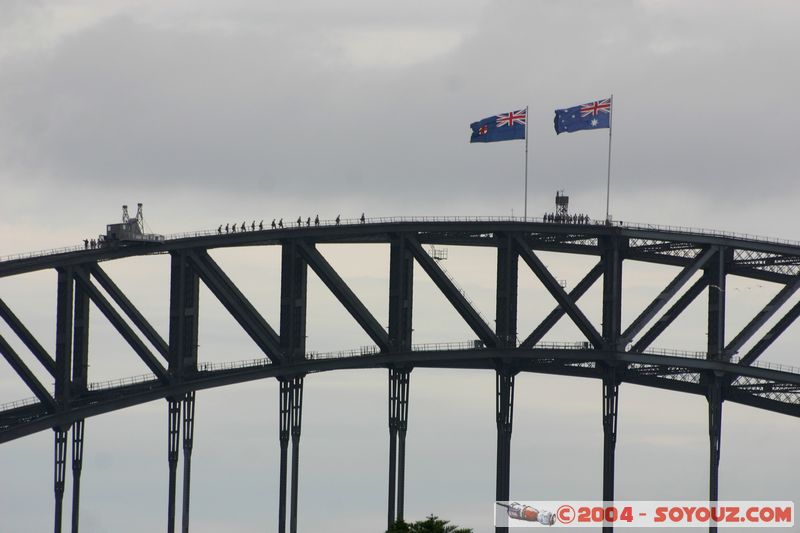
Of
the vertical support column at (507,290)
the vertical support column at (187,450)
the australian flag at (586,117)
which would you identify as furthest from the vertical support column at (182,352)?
the australian flag at (586,117)

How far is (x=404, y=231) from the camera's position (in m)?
183

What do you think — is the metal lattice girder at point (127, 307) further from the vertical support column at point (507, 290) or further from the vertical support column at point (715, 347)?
the vertical support column at point (715, 347)

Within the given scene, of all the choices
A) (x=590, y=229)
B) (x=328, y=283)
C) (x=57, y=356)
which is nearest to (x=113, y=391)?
(x=57, y=356)

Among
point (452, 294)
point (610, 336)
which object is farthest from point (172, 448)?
point (610, 336)

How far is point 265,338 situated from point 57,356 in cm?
1769

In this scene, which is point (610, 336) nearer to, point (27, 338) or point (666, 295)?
point (666, 295)

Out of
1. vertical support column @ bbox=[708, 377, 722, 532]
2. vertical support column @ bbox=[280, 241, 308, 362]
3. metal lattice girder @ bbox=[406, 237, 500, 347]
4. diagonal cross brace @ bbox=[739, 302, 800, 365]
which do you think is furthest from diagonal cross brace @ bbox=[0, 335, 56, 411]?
diagonal cross brace @ bbox=[739, 302, 800, 365]

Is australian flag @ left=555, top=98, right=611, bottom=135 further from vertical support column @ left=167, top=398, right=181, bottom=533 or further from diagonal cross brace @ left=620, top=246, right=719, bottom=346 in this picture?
vertical support column @ left=167, top=398, right=181, bottom=533

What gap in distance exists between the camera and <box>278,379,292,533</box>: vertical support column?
17712 centimetres

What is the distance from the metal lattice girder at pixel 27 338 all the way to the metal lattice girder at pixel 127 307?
665 centimetres

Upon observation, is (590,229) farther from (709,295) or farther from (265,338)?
(265,338)

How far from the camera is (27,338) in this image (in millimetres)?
164875

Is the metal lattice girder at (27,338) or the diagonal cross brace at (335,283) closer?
the metal lattice girder at (27,338)

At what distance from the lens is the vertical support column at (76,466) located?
6599 inches
